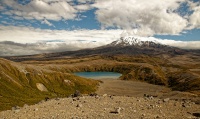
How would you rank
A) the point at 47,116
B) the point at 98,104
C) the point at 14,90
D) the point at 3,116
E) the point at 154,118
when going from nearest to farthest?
the point at 154,118 < the point at 47,116 < the point at 3,116 < the point at 98,104 < the point at 14,90

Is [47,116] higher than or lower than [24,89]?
higher

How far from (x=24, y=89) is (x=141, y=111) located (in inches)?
6211

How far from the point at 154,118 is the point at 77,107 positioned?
38.5 feet

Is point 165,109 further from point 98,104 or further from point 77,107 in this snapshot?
point 77,107

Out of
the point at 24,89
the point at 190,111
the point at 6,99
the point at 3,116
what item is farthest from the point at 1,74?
the point at 190,111

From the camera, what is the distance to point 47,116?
31281 millimetres

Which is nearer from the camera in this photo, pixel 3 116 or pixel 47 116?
pixel 47 116

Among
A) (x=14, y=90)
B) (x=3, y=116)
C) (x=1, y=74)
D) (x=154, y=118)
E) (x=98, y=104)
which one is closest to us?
(x=154, y=118)

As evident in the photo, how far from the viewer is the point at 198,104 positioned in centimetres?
3650

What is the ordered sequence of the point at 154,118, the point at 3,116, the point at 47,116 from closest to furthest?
the point at 154,118, the point at 47,116, the point at 3,116

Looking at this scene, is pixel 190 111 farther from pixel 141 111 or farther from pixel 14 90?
pixel 14 90

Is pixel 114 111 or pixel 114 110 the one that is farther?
pixel 114 110

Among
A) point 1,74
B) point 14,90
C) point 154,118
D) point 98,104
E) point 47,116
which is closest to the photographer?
point 154,118

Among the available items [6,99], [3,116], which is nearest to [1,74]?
[6,99]
